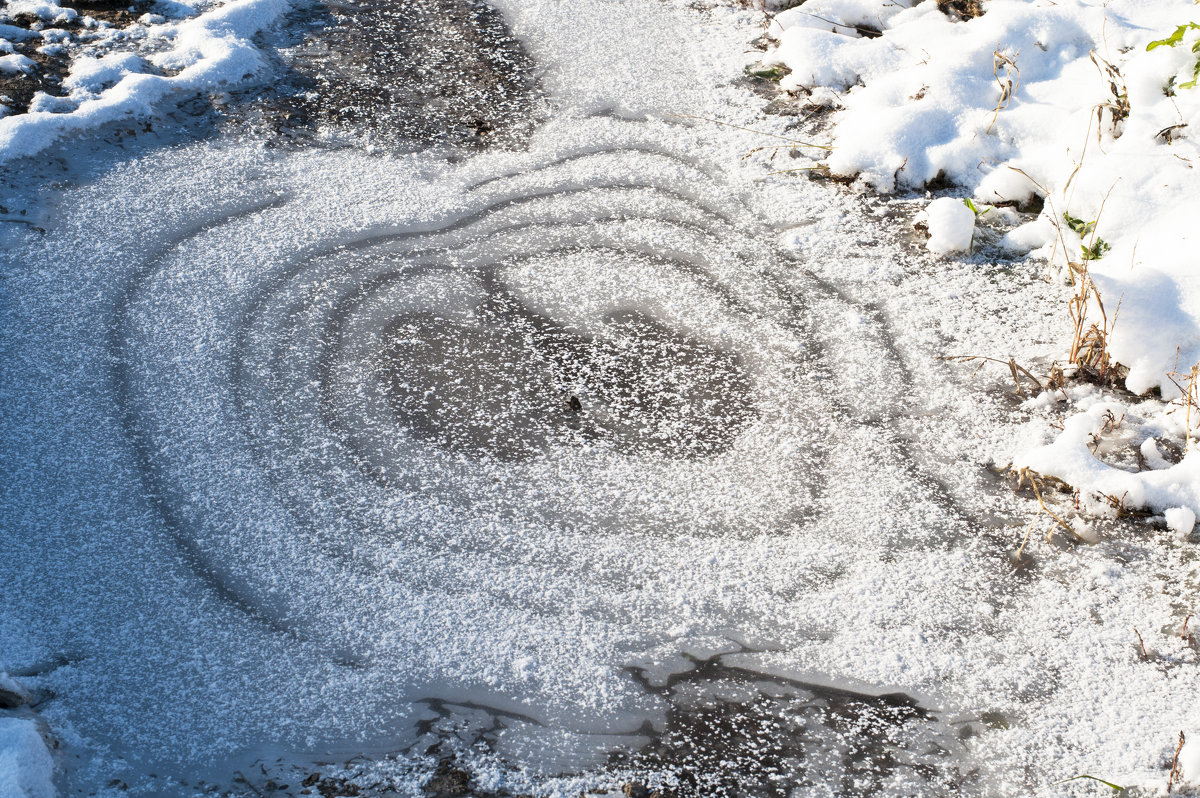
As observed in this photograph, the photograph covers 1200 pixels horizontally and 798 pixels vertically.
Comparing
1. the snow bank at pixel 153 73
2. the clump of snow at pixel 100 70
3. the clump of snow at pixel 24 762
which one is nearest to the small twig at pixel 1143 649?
the clump of snow at pixel 24 762

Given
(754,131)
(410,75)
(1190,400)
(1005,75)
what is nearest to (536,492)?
(1190,400)

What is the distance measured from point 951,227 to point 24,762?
7.67ft

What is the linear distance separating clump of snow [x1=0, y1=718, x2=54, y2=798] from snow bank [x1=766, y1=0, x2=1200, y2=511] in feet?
6.24

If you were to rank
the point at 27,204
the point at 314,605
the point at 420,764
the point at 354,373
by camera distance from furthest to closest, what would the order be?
the point at 27,204 < the point at 354,373 < the point at 314,605 < the point at 420,764

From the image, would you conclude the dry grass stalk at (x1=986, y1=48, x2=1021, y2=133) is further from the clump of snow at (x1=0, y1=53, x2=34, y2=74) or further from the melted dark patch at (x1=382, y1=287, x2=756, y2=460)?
the clump of snow at (x1=0, y1=53, x2=34, y2=74)

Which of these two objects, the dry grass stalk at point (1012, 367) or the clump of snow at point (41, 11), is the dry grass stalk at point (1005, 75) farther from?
the clump of snow at point (41, 11)

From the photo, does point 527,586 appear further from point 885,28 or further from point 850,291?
point 885,28

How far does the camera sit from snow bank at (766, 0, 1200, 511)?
6.81ft

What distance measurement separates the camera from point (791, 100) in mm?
3014

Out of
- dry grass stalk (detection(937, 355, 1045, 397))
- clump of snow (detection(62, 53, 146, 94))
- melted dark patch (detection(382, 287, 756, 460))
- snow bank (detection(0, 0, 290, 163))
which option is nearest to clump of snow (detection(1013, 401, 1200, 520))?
dry grass stalk (detection(937, 355, 1045, 397))

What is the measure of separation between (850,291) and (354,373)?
129 centimetres

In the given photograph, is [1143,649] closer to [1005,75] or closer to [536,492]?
[536,492]

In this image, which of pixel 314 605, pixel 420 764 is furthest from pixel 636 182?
pixel 420 764

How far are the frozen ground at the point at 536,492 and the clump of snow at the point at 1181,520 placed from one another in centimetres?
2
